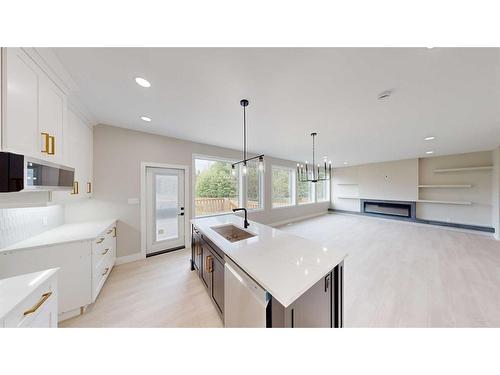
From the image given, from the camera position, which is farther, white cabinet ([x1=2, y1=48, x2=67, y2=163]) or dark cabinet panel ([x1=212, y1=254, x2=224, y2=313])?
dark cabinet panel ([x1=212, y1=254, x2=224, y2=313])

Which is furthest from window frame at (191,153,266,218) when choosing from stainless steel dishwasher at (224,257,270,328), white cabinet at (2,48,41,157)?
stainless steel dishwasher at (224,257,270,328)

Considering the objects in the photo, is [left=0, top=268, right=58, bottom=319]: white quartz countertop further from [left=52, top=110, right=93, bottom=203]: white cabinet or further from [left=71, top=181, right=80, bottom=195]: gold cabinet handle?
[left=71, top=181, right=80, bottom=195]: gold cabinet handle

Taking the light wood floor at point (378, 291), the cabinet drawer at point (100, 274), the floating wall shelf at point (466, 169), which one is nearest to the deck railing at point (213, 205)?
the light wood floor at point (378, 291)

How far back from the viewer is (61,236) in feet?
5.70

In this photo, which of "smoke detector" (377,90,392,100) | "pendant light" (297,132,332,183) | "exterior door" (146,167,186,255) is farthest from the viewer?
"pendant light" (297,132,332,183)

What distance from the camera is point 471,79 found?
147cm

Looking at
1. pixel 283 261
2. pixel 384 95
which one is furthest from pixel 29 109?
pixel 384 95

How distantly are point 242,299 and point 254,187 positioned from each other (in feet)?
12.6

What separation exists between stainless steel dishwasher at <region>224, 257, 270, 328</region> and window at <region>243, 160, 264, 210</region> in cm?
336

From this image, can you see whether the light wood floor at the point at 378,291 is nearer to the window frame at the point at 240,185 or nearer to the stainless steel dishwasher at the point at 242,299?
the stainless steel dishwasher at the point at 242,299

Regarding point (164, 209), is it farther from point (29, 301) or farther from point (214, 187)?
point (29, 301)

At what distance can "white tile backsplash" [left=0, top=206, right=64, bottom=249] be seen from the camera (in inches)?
56.4

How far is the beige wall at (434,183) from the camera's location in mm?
4586
